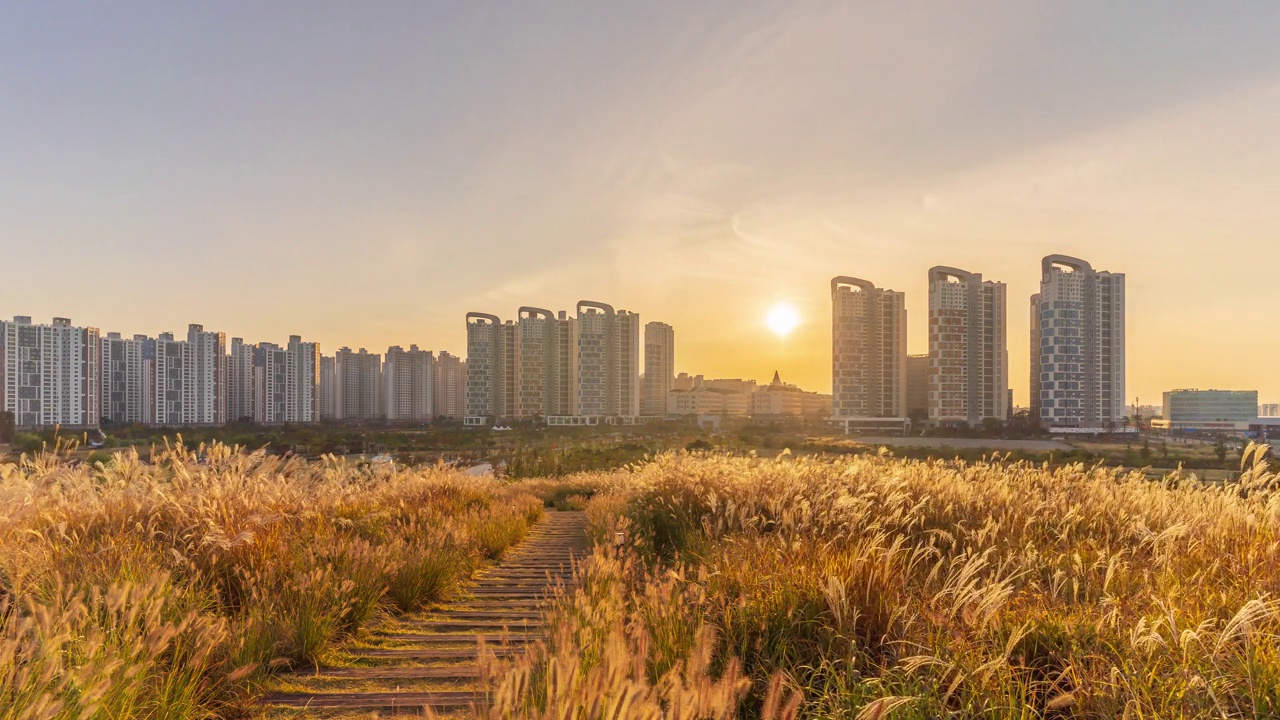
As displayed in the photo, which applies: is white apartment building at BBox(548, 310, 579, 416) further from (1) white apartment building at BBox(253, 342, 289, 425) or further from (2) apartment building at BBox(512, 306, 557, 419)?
(1) white apartment building at BBox(253, 342, 289, 425)

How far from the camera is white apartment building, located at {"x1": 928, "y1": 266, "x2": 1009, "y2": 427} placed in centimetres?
7712

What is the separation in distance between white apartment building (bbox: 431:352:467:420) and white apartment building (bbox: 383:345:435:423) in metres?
1.88

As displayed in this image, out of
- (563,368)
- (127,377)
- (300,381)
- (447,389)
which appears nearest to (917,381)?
(563,368)

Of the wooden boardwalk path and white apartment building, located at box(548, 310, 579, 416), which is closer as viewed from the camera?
the wooden boardwalk path

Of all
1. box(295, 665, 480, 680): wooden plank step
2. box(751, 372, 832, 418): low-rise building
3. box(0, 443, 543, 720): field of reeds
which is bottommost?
box(751, 372, 832, 418): low-rise building

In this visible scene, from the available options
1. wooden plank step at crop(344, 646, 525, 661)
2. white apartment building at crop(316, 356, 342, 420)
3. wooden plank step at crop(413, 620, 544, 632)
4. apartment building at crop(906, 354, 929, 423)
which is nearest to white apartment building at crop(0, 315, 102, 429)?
white apartment building at crop(316, 356, 342, 420)

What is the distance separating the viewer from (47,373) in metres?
86.7

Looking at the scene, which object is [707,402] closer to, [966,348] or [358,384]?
[358,384]

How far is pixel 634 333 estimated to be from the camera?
11319 centimetres

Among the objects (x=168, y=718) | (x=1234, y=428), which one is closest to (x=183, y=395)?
(x=168, y=718)

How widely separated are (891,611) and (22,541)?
219 inches

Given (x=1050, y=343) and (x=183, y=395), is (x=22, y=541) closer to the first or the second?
(x=1050, y=343)

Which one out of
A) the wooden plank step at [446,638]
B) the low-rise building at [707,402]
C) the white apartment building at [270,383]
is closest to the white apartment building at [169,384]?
the white apartment building at [270,383]

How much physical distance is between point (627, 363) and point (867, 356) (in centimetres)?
4133
